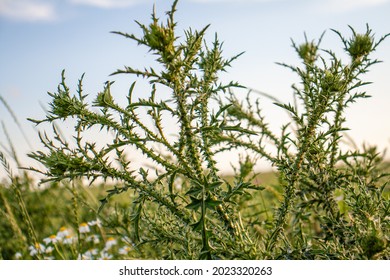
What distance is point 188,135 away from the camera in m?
1.38

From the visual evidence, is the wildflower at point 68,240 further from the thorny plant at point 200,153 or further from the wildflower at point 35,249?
the thorny plant at point 200,153

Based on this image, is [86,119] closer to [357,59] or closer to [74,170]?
[74,170]

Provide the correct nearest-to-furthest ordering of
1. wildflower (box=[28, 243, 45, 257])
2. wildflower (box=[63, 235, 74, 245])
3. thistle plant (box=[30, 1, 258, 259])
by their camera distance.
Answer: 1. thistle plant (box=[30, 1, 258, 259])
2. wildflower (box=[28, 243, 45, 257])
3. wildflower (box=[63, 235, 74, 245])

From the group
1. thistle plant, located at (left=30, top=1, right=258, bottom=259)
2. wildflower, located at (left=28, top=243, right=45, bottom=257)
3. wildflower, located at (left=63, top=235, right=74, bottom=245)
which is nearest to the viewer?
thistle plant, located at (left=30, top=1, right=258, bottom=259)

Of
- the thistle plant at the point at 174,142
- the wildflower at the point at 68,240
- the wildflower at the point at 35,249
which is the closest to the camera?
the thistle plant at the point at 174,142

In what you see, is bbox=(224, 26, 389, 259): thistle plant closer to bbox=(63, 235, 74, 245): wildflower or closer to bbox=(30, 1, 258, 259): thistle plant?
bbox=(30, 1, 258, 259): thistle plant

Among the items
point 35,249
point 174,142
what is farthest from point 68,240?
point 174,142

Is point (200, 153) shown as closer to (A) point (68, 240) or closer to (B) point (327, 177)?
(B) point (327, 177)

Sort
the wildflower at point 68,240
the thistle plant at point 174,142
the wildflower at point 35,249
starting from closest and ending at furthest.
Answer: the thistle plant at point 174,142, the wildflower at point 35,249, the wildflower at point 68,240

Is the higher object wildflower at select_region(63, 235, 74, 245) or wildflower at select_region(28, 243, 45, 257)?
wildflower at select_region(63, 235, 74, 245)

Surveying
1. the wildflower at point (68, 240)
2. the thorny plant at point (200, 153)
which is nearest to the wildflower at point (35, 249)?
the wildflower at point (68, 240)

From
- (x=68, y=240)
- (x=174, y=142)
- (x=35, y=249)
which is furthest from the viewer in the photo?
(x=68, y=240)

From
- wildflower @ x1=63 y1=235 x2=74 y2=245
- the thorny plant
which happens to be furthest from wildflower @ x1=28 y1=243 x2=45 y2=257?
the thorny plant

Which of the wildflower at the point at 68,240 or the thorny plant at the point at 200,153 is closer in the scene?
the thorny plant at the point at 200,153
